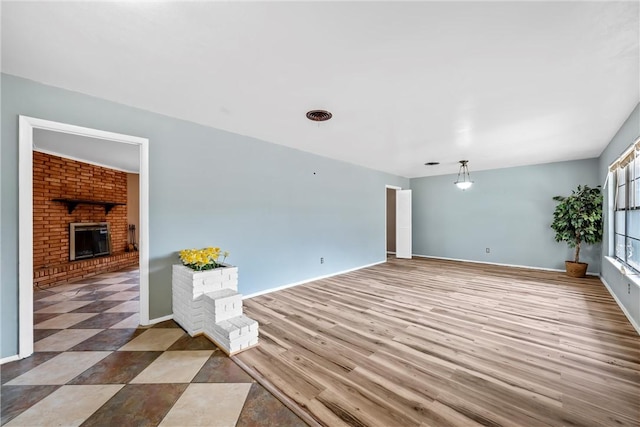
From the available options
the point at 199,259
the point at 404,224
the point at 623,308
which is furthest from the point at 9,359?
the point at 404,224

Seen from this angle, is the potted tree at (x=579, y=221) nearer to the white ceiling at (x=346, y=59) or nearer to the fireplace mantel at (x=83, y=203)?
the white ceiling at (x=346, y=59)

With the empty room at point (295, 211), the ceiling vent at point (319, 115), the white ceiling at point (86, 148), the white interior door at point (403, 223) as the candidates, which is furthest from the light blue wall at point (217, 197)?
the white interior door at point (403, 223)

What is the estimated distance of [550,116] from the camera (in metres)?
3.01

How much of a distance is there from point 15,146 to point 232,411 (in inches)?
110

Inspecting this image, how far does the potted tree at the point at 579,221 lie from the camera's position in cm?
473

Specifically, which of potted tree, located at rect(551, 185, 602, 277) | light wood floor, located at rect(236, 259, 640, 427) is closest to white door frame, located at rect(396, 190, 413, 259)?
potted tree, located at rect(551, 185, 602, 277)

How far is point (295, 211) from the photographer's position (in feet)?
14.7

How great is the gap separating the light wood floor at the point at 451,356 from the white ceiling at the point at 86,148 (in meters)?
3.40

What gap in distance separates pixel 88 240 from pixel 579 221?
32.2ft

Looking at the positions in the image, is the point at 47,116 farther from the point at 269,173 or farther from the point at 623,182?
the point at 623,182

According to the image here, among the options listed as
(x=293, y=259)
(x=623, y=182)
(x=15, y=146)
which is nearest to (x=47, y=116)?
(x=15, y=146)

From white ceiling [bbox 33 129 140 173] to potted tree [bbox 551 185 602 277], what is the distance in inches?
305

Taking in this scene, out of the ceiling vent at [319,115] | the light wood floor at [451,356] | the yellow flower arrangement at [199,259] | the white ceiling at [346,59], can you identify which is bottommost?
the light wood floor at [451,356]

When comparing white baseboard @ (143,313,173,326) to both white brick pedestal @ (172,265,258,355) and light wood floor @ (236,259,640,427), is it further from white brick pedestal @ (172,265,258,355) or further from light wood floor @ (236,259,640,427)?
light wood floor @ (236,259,640,427)
